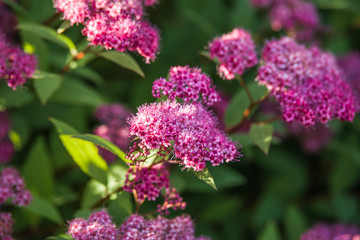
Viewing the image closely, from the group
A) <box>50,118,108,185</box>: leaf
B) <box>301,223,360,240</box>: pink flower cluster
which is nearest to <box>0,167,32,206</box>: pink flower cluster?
<box>50,118,108,185</box>: leaf

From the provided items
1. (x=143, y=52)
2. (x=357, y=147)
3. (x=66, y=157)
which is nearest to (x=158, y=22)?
(x=66, y=157)

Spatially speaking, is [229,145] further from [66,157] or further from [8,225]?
[66,157]

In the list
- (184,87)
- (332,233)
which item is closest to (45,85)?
(184,87)

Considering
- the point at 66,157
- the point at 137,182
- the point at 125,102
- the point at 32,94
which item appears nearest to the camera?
the point at 137,182

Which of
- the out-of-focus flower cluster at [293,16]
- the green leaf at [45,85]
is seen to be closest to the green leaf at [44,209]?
the green leaf at [45,85]

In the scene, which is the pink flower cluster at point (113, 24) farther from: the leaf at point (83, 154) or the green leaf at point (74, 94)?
the green leaf at point (74, 94)

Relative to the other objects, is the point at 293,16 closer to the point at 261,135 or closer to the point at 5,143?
the point at 261,135

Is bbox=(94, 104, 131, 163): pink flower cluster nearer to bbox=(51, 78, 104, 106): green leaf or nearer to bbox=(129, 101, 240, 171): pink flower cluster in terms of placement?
bbox=(51, 78, 104, 106): green leaf

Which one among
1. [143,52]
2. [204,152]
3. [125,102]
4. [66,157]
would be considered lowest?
[204,152]
